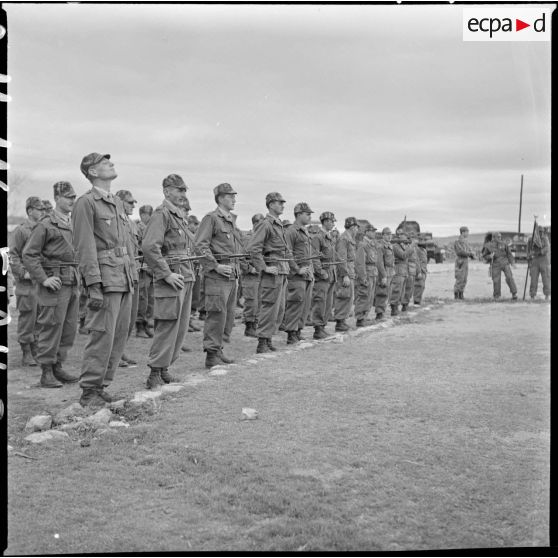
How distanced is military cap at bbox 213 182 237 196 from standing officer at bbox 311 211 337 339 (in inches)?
131

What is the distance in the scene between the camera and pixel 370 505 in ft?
11.7

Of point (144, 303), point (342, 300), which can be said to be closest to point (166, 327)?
point (144, 303)

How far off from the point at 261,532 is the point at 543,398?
152 inches

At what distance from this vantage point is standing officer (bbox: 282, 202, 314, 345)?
10.1 meters

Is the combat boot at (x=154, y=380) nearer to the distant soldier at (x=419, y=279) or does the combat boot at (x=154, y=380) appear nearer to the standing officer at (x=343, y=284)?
the standing officer at (x=343, y=284)

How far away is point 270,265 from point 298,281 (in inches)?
38.8

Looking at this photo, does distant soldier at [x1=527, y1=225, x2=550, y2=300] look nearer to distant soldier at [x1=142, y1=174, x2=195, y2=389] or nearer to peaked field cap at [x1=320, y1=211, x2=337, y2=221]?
peaked field cap at [x1=320, y1=211, x2=337, y2=221]

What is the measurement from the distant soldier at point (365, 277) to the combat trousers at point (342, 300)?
0.90 m

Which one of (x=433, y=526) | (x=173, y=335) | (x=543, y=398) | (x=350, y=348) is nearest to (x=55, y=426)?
(x=173, y=335)

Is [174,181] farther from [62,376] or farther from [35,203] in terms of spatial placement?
[35,203]

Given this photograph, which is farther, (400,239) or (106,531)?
(400,239)

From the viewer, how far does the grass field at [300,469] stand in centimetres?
323

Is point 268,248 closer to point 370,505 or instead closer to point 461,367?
point 461,367

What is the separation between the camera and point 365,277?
42.8ft
